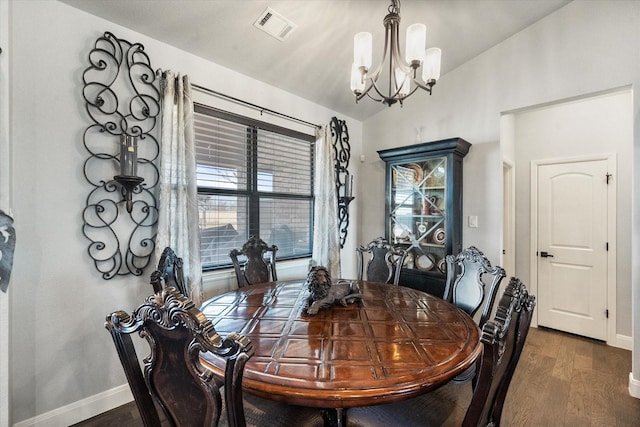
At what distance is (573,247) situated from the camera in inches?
130

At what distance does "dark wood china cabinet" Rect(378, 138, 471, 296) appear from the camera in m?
2.94

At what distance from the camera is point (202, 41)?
7.27ft

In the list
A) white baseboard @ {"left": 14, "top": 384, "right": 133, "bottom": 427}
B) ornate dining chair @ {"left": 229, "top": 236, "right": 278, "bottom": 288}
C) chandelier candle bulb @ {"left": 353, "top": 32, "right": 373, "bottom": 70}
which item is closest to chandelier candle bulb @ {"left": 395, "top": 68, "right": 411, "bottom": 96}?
chandelier candle bulb @ {"left": 353, "top": 32, "right": 373, "bottom": 70}

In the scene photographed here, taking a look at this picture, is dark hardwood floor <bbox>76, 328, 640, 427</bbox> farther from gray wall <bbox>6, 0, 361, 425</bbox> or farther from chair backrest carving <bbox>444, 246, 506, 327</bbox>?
chair backrest carving <bbox>444, 246, 506, 327</bbox>

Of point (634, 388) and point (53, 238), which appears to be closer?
point (53, 238)

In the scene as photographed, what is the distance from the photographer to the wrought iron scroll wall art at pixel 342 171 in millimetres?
3539

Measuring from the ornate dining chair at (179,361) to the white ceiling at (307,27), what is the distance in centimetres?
209

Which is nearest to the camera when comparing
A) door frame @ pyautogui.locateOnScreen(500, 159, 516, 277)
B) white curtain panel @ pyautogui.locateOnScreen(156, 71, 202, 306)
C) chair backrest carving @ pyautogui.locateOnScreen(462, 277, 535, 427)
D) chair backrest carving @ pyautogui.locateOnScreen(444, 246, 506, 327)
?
chair backrest carving @ pyautogui.locateOnScreen(462, 277, 535, 427)

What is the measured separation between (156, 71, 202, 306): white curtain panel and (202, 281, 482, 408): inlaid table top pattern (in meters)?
0.53

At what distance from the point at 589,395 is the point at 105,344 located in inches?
143

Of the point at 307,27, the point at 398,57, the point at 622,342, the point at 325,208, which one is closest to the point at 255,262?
the point at 325,208

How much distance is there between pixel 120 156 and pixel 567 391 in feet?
12.4

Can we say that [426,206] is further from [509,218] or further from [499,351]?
[499,351]

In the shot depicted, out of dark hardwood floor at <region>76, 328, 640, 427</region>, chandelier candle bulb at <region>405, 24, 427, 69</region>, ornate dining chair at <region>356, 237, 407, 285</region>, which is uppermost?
chandelier candle bulb at <region>405, 24, 427, 69</region>
